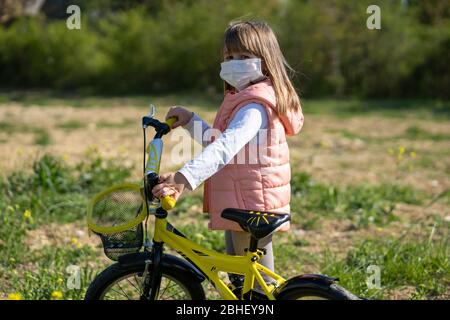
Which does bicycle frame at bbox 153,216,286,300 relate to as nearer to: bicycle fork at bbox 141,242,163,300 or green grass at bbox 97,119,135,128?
bicycle fork at bbox 141,242,163,300

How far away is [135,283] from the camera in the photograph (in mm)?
2809

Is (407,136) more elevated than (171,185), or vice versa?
(171,185)

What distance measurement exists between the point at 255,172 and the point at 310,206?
2.82 metres

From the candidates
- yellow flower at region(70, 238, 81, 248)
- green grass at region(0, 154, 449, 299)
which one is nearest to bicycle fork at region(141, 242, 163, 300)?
green grass at region(0, 154, 449, 299)

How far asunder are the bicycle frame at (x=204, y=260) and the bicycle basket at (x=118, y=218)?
74mm

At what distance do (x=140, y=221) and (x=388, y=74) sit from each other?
11829 millimetres

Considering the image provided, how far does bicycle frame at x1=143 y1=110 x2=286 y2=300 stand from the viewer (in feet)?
8.53

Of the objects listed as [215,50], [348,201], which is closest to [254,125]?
[348,201]

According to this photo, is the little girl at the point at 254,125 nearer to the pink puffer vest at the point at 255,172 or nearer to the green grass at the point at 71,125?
the pink puffer vest at the point at 255,172

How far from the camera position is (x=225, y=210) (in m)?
2.59

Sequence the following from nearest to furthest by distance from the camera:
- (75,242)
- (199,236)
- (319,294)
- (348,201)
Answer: (319,294) → (75,242) → (199,236) → (348,201)

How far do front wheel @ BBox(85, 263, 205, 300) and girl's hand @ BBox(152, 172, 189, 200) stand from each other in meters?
0.35

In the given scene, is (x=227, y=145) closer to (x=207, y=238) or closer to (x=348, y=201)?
(x=207, y=238)

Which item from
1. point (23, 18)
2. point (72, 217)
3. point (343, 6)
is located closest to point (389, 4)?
point (343, 6)
